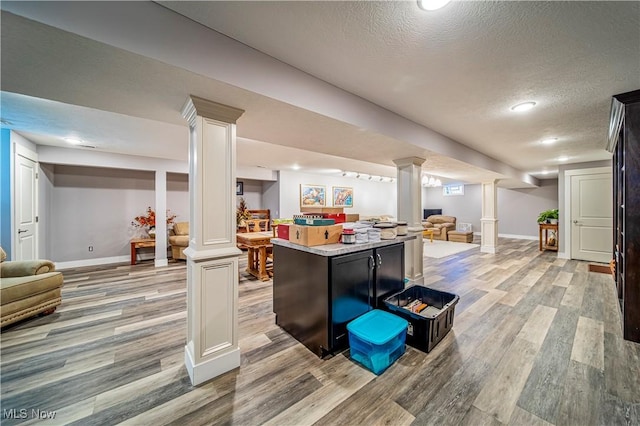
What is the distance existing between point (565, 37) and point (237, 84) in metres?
2.03

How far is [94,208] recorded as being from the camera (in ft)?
17.2

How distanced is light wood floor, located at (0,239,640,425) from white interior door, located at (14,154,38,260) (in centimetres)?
141

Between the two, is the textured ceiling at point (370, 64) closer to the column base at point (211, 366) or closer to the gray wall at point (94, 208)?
the column base at point (211, 366)

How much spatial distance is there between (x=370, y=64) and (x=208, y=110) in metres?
1.24

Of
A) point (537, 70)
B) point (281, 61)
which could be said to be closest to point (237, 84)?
point (281, 61)

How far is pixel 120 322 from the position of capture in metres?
2.71

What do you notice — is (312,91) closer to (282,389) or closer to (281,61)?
(281,61)

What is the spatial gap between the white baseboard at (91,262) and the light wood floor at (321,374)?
8.68 feet

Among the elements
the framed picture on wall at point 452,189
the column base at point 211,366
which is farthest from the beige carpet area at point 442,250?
the column base at point 211,366

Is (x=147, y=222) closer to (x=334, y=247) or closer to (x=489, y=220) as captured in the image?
(x=334, y=247)

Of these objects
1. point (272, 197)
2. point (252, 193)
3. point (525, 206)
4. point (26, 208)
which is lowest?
point (26, 208)

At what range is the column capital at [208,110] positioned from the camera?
1.73m

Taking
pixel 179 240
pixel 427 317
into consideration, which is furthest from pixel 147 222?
pixel 427 317

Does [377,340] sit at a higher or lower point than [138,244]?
lower
